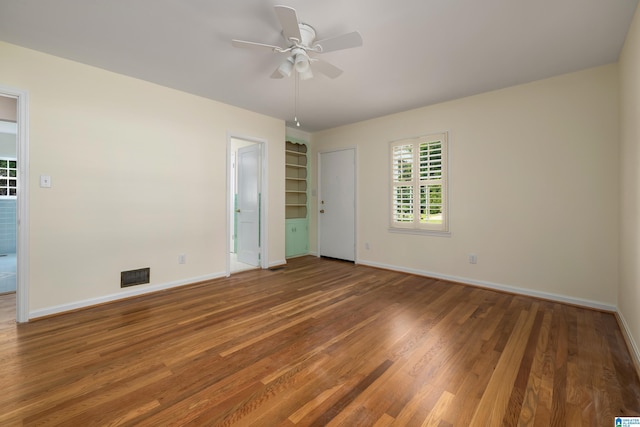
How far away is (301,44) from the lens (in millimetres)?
2334

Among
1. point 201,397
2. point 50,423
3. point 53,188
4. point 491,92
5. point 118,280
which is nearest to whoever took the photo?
point 50,423

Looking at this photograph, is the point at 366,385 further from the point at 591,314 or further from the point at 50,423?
the point at 591,314

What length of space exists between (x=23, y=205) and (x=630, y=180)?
549cm

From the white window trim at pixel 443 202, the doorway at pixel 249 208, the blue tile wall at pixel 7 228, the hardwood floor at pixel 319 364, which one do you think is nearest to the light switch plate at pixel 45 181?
the hardwood floor at pixel 319 364

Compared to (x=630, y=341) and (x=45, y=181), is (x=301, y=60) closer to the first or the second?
(x=45, y=181)

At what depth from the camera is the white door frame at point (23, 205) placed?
8.63ft

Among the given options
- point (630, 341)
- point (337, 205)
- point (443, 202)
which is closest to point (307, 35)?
point (443, 202)

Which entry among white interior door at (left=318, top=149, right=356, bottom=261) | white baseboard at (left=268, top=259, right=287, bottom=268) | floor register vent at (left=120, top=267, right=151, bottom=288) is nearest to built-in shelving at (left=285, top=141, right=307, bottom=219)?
white interior door at (left=318, top=149, right=356, bottom=261)

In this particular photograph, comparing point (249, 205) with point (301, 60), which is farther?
point (249, 205)

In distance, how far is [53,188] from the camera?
2.82 meters

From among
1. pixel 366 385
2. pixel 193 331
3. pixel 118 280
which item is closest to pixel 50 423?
pixel 193 331

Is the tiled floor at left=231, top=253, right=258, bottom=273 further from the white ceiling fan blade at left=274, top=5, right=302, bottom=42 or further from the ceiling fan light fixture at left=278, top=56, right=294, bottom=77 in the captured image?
the white ceiling fan blade at left=274, top=5, right=302, bottom=42

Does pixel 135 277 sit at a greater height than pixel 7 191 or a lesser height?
lesser

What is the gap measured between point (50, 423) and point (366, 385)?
5.64ft
